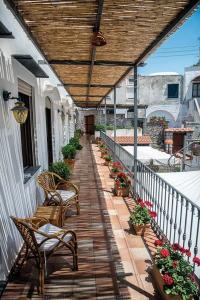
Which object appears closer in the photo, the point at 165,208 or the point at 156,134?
the point at 165,208

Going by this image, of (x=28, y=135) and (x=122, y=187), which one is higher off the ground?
(x=28, y=135)

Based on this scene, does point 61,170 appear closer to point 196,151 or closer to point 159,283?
point 159,283

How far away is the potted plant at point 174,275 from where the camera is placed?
8.15 ft

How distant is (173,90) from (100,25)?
85.8 feet

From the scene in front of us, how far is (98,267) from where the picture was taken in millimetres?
3334

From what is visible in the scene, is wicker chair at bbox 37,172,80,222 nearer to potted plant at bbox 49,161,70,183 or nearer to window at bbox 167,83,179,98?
potted plant at bbox 49,161,70,183

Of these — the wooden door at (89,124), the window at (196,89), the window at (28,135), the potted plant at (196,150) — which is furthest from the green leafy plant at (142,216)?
the window at (196,89)

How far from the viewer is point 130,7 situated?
9.06 ft

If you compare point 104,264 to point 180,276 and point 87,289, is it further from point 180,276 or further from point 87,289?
point 180,276

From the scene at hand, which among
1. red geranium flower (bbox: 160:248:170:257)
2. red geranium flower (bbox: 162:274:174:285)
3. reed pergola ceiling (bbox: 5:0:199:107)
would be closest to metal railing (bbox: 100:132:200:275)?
red geranium flower (bbox: 160:248:170:257)

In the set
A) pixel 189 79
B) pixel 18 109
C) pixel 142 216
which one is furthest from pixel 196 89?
pixel 18 109

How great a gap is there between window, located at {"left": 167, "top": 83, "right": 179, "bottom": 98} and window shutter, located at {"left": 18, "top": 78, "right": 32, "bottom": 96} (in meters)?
25.0

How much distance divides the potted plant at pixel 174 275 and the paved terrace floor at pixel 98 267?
31 centimetres

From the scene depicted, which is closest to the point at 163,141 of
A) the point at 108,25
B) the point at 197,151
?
the point at 197,151
